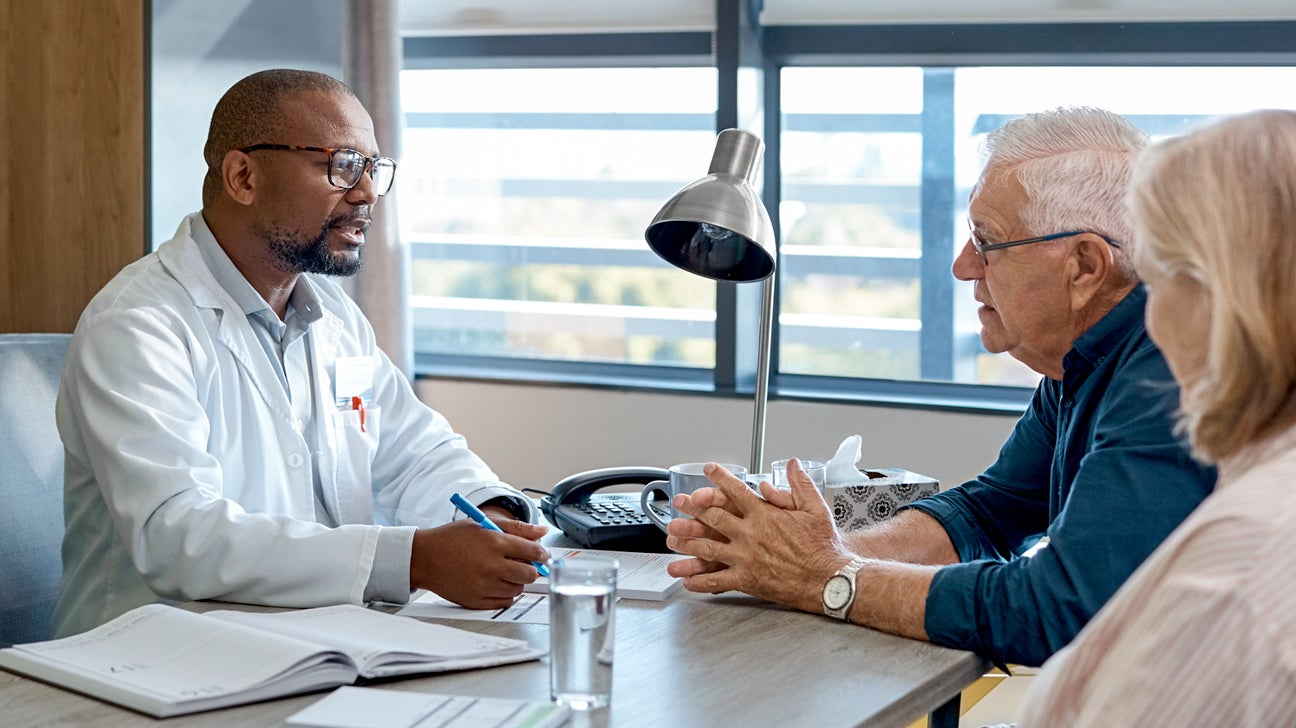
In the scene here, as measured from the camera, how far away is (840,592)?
60.2 inches

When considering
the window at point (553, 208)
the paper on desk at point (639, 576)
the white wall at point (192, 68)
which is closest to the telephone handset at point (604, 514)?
the paper on desk at point (639, 576)

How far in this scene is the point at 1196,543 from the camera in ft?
2.87

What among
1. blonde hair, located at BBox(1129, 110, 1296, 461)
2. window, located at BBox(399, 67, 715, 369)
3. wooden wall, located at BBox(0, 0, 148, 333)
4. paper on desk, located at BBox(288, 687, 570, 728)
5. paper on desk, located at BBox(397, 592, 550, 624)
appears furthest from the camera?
window, located at BBox(399, 67, 715, 369)

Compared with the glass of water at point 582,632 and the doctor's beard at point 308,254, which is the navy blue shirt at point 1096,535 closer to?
the glass of water at point 582,632

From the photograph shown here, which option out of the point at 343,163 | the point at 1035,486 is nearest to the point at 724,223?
the point at 1035,486

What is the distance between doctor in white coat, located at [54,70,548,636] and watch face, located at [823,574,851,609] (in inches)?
13.6

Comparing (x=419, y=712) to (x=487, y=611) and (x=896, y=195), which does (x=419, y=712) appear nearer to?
(x=487, y=611)

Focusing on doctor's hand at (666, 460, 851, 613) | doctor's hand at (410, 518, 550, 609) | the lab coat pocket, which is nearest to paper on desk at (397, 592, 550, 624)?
doctor's hand at (410, 518, 550, 609)

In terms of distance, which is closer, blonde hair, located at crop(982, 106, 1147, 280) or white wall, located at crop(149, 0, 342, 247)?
blonde hair, located at crop(982, 106, 1147, 280)

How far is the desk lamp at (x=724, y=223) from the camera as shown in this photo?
184 centimetres

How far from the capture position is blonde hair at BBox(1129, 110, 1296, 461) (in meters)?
0.92

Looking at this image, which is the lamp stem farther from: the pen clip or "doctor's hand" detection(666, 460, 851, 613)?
the pen clip

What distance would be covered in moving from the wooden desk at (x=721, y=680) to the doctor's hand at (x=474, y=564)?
57mm

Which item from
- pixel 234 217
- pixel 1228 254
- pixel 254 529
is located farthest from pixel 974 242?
pixel 234 217
